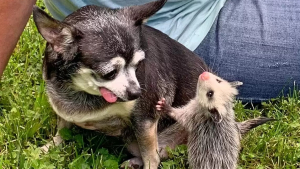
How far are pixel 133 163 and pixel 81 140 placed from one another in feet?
0.94

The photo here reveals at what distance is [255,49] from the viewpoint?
2941mm

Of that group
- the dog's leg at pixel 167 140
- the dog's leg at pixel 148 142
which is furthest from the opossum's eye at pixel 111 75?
the dog's leg at pixel 167 140

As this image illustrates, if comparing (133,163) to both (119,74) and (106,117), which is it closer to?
(106,117)

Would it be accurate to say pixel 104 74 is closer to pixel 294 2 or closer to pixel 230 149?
pixel 230 149

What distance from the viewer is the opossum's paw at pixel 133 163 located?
2.51m

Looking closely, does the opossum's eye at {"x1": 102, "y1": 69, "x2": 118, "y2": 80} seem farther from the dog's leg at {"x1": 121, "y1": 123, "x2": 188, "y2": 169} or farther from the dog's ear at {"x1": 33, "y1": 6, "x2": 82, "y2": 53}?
the dog's leg at {"x1": 121, "y1": 123, "x2": 188, "y2": 169}

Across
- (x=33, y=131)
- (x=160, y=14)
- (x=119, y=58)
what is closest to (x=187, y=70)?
(x=160, y=14)

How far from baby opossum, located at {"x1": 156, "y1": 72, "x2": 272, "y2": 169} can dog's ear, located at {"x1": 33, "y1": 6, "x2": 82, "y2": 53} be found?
22.0 inches

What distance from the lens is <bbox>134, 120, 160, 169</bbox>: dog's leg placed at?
2363 millimetres

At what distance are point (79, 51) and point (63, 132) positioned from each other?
70 cm

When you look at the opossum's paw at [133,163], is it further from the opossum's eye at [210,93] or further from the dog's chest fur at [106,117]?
the opossum's eye at [210,93]

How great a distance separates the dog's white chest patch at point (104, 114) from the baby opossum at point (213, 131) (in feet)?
0.51

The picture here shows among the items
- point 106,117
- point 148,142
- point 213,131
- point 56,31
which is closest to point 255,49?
point 213,131

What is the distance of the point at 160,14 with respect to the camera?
113 inches
